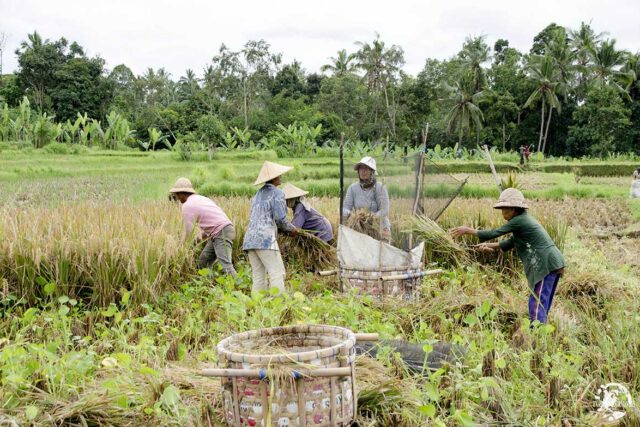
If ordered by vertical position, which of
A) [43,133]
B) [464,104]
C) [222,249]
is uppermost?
[464,104]

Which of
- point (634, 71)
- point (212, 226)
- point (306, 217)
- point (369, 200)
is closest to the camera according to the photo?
point (369, 200)

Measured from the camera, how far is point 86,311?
4277 millimetres

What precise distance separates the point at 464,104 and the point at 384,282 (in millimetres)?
29638

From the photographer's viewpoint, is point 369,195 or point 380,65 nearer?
point 369,195

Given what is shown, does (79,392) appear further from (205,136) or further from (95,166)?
(205,136)

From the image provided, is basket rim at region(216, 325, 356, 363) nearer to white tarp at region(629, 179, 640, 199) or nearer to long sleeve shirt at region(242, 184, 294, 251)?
long sleeve shirt at region(242, 184, 294, 251)

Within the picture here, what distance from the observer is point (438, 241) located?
5.20 metres

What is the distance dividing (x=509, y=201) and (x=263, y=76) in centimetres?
2986

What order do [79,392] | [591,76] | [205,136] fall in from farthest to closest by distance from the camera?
[591,76] < [205,136] < [79,392]

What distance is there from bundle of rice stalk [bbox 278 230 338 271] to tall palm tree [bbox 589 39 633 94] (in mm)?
29507

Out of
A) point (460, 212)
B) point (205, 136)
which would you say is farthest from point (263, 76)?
point (460, 212)

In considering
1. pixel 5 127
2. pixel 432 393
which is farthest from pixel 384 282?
pixel 5 127

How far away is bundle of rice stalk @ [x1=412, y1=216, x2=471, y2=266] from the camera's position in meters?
5.03

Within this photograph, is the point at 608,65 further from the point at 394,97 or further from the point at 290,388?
the point at 290,388
